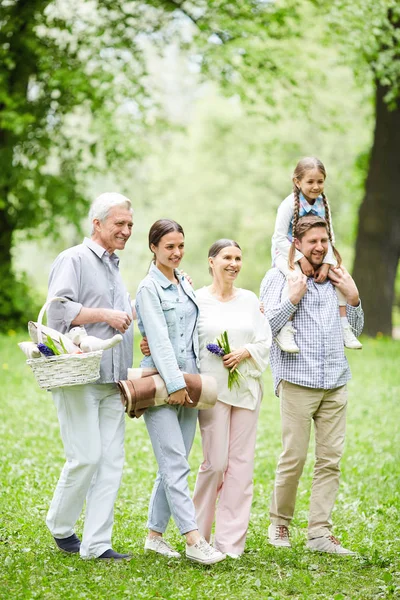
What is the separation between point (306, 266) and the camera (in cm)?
576

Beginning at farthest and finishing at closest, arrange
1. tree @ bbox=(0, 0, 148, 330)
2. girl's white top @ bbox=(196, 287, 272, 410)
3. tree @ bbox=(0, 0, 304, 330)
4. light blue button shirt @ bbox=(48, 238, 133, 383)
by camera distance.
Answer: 1. tree @ bbox=(0, 0, 148, 330)
2. tree @ bbox=(0, 0, 304, 330)
3. girl's white top @ bbox=(196, 287, 272, 410)
4. light blue button shirt @ bbox=(48, 238, 133, 383)

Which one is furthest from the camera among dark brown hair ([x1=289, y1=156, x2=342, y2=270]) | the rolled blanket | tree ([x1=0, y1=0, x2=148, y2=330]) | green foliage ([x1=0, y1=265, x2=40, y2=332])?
green foliage ([x1=0, y1=265, x2=40, y2=332])

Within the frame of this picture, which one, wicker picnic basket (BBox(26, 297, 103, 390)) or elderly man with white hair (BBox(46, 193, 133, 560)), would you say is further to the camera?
elderly man with white hair (BBox(46, 193, 133, 560))

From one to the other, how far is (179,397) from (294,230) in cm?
142

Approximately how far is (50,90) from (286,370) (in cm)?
1283

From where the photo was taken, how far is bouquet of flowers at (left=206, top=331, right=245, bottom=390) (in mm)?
5352

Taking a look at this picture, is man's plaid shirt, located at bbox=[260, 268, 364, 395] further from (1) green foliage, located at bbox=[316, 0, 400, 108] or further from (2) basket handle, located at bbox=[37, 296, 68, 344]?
(1) green foliage, located at bbox=[316, 0, 400, 108]

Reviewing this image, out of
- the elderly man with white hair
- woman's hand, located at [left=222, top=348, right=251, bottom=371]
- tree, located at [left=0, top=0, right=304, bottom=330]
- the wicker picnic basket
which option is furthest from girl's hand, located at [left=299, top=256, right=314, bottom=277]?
tree, located at [left=0, top=0, right=304, bottom=330]

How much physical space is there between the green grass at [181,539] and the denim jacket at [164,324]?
112 centimetres

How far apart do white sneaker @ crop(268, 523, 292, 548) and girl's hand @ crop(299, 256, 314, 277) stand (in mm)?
1715

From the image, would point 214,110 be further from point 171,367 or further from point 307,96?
point 171,367

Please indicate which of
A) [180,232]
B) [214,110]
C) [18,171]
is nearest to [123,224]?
[180,232]

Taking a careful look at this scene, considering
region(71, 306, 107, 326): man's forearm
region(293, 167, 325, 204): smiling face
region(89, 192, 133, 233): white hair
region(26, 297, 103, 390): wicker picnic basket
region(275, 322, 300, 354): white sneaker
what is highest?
region(293, 167, 325, 204): smiling face

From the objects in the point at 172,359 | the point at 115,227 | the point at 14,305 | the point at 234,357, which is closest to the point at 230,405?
the point at 234,357
